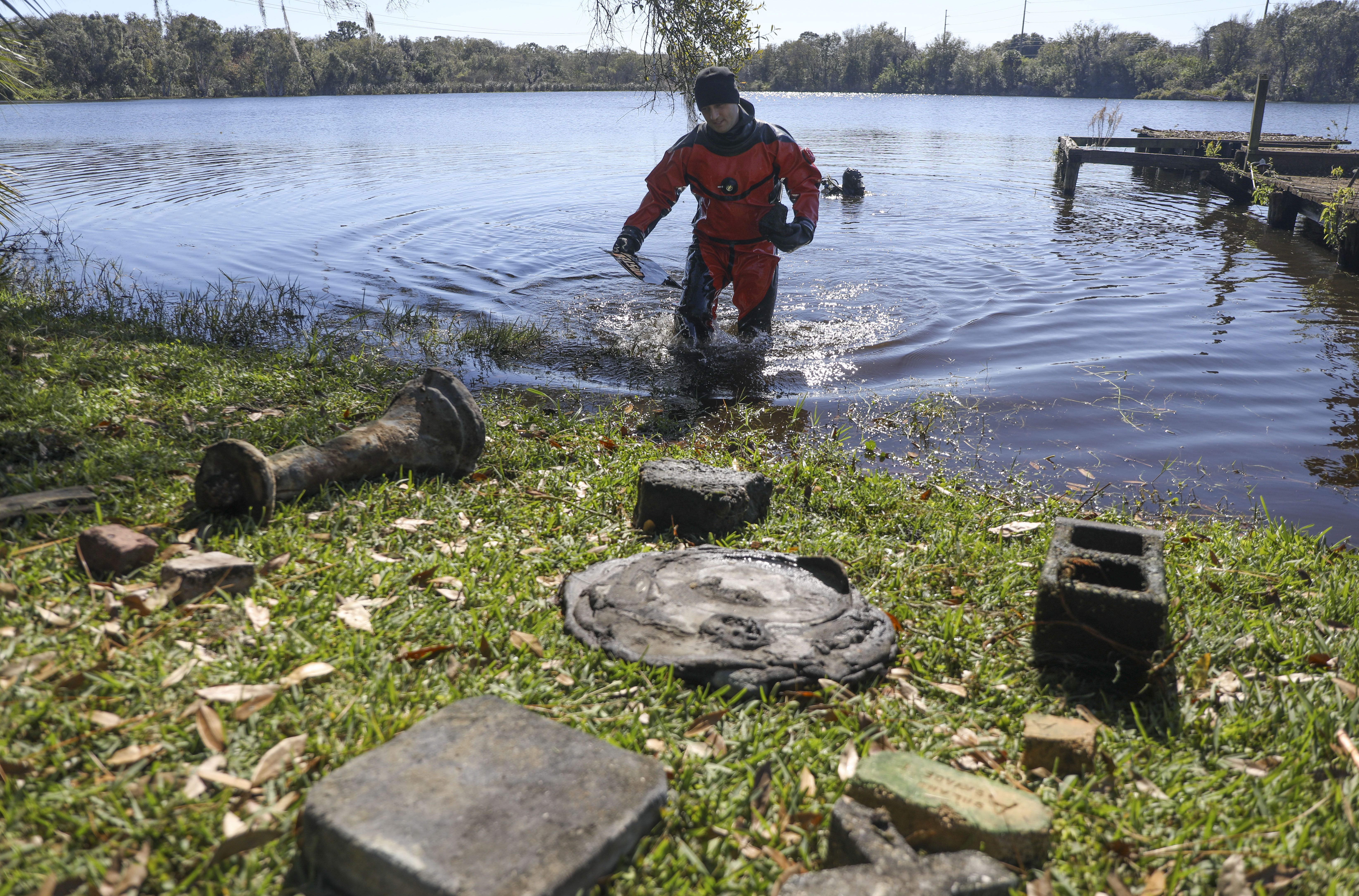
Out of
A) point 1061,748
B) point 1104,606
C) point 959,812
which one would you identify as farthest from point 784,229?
point 959,812

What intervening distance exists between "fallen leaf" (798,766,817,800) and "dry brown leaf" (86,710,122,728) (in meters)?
1.82

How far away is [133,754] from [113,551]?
1039 mm

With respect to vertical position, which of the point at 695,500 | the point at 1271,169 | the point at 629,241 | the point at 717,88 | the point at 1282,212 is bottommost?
the point at 695,500

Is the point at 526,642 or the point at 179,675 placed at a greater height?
the point at 179,675

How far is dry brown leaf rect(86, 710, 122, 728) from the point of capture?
218 cm

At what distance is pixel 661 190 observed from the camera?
6.96m

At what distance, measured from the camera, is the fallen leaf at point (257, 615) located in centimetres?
272

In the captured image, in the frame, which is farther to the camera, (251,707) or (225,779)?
(251,707)

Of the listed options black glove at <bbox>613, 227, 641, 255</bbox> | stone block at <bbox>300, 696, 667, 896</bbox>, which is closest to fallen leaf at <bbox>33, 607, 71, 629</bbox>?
stone block at <bbox>300, 696, 667, 896</bbox>

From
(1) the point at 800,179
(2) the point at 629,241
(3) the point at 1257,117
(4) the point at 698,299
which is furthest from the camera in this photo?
Answer: (3) the point at 1257,117

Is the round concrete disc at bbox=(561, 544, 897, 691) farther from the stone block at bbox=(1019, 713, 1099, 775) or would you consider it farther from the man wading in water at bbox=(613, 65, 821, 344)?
the man wading in water at bbox=(613, 65, 821, 344)

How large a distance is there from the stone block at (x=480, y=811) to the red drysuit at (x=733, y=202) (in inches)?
208

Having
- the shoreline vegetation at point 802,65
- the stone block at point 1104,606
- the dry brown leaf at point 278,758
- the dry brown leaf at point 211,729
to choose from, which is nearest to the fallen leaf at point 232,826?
the dry brown leaf at point 278,758

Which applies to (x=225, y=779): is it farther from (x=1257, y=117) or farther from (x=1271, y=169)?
(x=1257, y=117)
